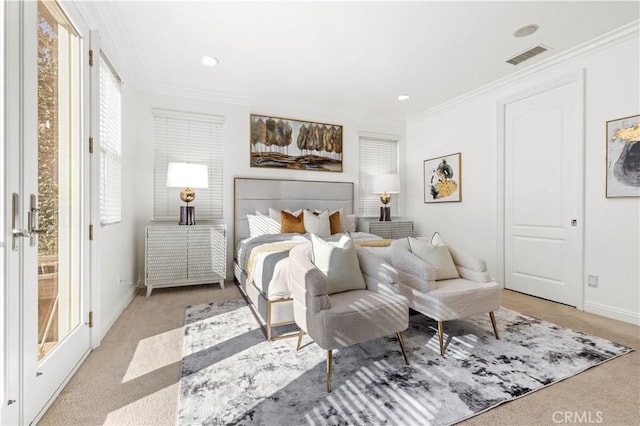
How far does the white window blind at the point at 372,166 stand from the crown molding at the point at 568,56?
1.25 meters

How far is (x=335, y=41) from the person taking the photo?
2.87 metres

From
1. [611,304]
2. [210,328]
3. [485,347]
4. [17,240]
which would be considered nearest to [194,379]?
[210,328]

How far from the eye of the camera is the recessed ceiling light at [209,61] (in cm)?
321

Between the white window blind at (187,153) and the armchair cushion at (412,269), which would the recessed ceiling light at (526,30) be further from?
the white window blind at (187,153)

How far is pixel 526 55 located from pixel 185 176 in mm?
3983

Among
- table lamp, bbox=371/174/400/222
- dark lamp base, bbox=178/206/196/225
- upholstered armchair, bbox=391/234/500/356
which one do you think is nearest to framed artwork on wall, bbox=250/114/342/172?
table lamp, bbox=371/174/400/222

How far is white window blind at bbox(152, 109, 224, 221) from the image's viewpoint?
399 cm

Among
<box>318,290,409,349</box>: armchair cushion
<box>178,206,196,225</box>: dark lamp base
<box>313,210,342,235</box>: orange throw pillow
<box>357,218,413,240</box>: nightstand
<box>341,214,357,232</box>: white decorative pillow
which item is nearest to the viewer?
<box>318,290,409,349</box>: armchair cushion

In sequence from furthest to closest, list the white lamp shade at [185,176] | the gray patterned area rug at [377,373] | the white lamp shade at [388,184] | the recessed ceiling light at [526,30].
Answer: the white lamp shade at [388,184], the white lamp shade at [185,176], the recessed ceiling light at [526,30], the gray patterned area rug at [377,373]

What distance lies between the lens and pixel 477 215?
13.6 ft

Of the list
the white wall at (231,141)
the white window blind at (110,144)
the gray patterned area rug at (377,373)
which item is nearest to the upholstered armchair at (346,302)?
the gray patterned area rug at (377,373)

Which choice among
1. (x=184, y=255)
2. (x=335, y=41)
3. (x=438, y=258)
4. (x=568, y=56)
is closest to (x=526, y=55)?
(x=568, y=56)

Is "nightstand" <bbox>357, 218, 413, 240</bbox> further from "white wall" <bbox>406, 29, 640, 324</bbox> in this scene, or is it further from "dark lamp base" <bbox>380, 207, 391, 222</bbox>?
"white wall" <bbox>406, 29, 640, 324</bbox>

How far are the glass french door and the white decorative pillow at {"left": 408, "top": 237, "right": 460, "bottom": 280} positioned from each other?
246 centimetres
